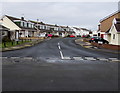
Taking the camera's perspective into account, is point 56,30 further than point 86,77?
Yes

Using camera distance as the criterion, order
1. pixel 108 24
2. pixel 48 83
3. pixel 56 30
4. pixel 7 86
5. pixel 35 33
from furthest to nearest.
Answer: pixel 56 30 < pixel 35 33 < pixel 108 24 < pixel 48 83 < pixel 7 86

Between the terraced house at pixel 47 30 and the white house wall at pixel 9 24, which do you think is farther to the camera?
the terraced house at pixel 47 30

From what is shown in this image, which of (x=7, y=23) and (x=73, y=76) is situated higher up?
(x=7, y=23)

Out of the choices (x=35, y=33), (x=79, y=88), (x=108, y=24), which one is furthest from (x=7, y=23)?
(x=79, y=88)

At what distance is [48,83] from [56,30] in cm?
7568

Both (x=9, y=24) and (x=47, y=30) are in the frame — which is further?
(x=47, y=30)

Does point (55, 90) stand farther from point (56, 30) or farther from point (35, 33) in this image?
point (56, 30)

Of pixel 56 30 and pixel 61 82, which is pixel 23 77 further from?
pixel 56 30

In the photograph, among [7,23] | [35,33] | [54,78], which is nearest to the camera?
[54,78]

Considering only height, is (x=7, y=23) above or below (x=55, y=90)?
above

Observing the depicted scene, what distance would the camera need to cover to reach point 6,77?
21.9 ft

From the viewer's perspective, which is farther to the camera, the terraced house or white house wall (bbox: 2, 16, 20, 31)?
the terraced house

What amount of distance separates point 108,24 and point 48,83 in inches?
1423

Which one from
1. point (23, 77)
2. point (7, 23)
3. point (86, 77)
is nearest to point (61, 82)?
point (86, 77)
